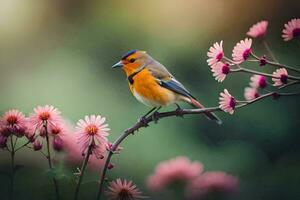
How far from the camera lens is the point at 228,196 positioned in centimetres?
128

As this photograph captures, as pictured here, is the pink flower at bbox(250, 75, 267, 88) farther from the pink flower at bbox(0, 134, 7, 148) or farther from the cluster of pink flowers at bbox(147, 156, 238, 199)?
the pink flower at bbox(0, 134, 7, 148)

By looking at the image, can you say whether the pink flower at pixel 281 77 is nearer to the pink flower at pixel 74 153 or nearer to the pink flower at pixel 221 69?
the pink flower at pixel 221 69

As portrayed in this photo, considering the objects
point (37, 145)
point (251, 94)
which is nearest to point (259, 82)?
point (251, 94)

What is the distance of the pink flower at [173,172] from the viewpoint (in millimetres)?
1264

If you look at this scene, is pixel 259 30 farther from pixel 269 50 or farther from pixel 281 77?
pixel 281 77

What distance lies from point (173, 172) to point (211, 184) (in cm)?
9

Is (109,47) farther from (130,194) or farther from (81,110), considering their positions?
(130,194)

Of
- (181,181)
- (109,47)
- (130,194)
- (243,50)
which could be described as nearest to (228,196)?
(181,181)

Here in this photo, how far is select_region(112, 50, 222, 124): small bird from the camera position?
1319 millimetres

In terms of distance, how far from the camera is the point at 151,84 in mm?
1326

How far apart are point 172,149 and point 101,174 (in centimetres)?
18

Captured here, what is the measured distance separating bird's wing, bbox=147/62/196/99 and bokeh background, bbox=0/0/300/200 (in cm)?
6

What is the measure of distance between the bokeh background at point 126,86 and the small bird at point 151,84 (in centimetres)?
5

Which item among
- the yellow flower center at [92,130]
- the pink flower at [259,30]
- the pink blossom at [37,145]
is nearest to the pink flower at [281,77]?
the pink flower at [259,30]
